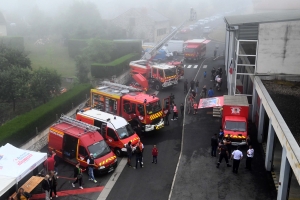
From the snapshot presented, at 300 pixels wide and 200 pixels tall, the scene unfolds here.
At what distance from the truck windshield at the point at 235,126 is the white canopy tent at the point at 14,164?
35.3 ft

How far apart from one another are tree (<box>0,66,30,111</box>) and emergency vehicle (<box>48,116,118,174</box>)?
7.71 meters

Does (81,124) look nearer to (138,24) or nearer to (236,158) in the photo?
(236,158)

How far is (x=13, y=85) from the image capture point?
82.1 ft

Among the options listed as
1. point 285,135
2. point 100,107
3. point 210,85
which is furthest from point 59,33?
point 285,135

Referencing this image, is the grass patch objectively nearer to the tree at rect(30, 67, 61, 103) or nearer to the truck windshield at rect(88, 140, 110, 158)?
the tree at rect(30, 67, 61, 103)

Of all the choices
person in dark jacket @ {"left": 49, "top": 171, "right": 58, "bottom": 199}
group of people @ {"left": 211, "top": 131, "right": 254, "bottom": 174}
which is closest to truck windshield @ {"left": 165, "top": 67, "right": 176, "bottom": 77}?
group of people @ {"left": 211, "top": 131, "right": 254, "bottom": 174}

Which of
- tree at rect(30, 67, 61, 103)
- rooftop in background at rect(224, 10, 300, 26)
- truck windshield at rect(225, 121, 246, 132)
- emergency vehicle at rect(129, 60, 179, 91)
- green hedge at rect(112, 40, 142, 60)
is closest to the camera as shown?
truck windshield at rect(225, 121, 246, 132)

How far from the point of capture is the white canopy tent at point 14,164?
42.5 feet

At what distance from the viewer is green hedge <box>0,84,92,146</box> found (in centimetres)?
1802

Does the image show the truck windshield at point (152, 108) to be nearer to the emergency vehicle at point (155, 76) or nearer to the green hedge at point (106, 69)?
the emergency vehicle at point (155, 76)

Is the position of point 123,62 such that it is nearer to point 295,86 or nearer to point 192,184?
point 295,86

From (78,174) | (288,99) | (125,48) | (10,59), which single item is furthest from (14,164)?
(125,48)

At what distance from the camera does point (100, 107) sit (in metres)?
23.7

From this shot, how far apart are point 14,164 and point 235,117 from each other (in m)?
13.1
